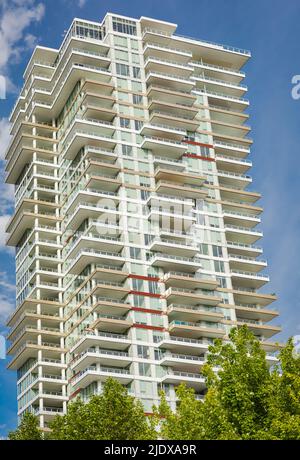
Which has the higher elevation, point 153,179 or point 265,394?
point 153,179

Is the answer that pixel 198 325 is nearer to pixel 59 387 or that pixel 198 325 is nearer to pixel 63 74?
pixel 59 387

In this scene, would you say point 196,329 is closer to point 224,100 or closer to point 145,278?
point 145,278

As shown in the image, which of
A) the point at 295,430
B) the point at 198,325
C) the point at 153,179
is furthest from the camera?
the point at 153,179

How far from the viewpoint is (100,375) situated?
96.6m

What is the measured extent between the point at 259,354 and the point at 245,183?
69.3 meters

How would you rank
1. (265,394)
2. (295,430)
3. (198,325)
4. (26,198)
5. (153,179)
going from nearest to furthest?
(295,430), (265,394), (198,325), (153,179), (26,198)

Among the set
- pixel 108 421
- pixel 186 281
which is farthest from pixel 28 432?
pixel 186 281

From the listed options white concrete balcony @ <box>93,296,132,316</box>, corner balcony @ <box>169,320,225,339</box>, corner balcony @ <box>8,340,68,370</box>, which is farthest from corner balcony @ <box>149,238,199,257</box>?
corner balcony @ <box>8,340,68,370</box>

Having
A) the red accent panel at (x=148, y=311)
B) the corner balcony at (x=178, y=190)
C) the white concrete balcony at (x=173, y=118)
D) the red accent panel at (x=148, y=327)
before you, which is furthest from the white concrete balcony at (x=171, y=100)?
the red accent panel at (x=148, y=327)

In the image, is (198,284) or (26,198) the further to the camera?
(26,198)

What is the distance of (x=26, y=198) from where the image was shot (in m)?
121

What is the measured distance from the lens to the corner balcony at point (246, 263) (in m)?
113

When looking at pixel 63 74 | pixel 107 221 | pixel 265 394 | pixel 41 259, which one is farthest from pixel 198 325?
pixel 265 394

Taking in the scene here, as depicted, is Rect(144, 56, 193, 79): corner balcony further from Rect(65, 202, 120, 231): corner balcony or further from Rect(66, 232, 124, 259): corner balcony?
Rect(66, 232, 124, 259): corner balcony
